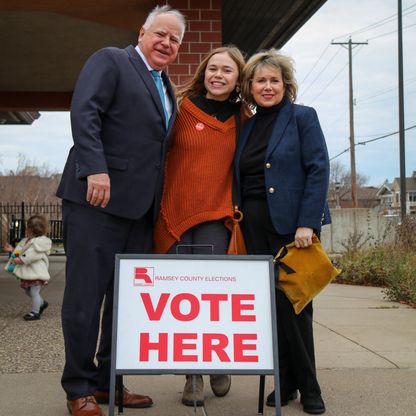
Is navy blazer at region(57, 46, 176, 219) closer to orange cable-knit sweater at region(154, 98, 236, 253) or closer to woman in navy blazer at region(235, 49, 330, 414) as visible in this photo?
orange cable-knit sweater at region(154, 98, 236, 253)

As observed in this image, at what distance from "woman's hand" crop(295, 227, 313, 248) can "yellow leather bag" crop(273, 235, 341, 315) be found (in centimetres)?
5

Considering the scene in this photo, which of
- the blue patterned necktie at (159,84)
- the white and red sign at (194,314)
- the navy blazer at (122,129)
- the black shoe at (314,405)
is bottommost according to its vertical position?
the black shoe at (314,405)

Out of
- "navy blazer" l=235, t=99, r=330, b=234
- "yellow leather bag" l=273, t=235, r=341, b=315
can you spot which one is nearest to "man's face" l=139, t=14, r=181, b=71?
"navy blazer" l=235, t=99, r=330, b=234

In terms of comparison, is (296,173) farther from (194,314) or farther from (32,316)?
(32,316)

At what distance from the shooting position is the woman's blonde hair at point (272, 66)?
387cm

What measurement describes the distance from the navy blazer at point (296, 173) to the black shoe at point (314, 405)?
38.6 inches

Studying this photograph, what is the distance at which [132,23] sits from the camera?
6844 mm

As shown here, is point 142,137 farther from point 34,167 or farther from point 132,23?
point 34,167

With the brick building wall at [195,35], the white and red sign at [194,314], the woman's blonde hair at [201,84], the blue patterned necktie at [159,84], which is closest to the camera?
the white and red sign at [194,314]

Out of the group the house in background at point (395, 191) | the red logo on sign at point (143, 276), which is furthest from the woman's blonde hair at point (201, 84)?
the house in background at point (395, 191)

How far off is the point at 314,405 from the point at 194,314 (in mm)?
983

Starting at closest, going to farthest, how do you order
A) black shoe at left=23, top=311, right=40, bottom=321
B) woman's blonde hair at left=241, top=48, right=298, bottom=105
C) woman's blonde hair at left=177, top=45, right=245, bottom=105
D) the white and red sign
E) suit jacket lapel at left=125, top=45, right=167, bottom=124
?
the white and red sign → suit jacket lapel at left=125, top=45, right=167, bottom=124 → woman's blonde hair at left=241, top=48, right=298, bottom=105 → woman's blonde hair at left=177, top=45, right=245, bottom=105 → black shoe at left=23, top=311, right=40, bottom=321

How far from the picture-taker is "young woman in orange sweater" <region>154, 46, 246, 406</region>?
3811 mm

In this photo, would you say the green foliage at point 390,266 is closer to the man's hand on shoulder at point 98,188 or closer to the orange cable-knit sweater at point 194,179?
the orange cable-knit sweater at point 194,179
